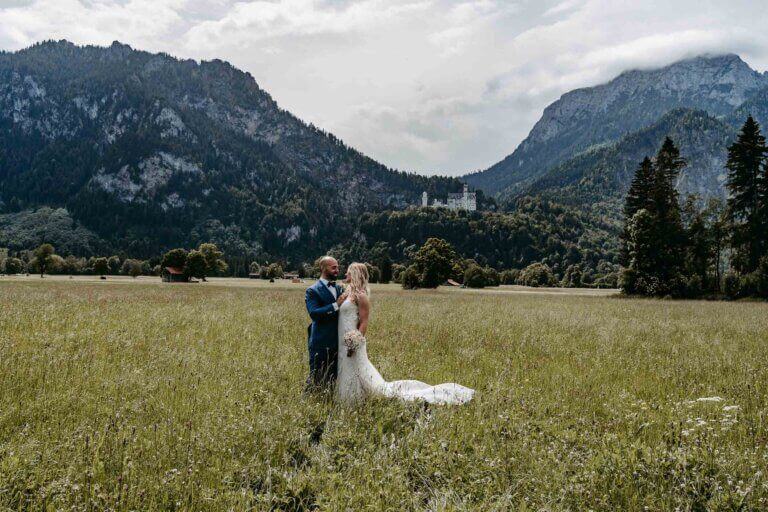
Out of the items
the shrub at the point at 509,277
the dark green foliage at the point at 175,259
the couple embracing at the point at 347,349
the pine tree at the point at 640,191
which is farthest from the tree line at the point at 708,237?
the shrub at the point at 509,277

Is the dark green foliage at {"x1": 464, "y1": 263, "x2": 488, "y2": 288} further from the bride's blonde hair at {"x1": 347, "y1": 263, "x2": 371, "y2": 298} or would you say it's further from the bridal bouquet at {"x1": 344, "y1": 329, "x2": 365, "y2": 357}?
the bridal bouquet at {"x1": 344, "y1": 329, "x2": 365, "y2": 357}

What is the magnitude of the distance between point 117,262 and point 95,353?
165350mm

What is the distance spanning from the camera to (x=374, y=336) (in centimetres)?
1411

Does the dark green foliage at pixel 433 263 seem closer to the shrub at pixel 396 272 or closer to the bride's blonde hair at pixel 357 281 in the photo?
the shrub at pixel 396 272

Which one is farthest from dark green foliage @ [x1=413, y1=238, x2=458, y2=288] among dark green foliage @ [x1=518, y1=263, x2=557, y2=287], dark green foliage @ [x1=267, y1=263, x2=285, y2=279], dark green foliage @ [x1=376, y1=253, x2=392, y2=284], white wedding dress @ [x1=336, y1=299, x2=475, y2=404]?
dark green foliage @ [x1=267, y1=263, x2=285, y2=279]

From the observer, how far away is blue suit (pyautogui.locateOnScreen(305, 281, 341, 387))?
292 inches

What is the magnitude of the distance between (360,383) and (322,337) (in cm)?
100

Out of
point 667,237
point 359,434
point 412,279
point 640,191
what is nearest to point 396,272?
point 412,279

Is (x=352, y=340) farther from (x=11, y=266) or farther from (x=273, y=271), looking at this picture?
(x=11, y=266)

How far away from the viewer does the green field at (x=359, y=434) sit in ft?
13.5

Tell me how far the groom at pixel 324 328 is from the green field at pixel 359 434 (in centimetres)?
48

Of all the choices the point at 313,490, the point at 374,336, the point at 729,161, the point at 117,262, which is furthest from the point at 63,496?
the point at 117,262

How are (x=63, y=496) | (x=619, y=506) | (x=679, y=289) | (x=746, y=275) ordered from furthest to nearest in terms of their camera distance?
(x=679, y=289) < (x=746, y=275) < (x=619, y=506) < (x=63, y=496)

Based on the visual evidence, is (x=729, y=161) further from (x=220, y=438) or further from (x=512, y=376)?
(x=220, y=438)
